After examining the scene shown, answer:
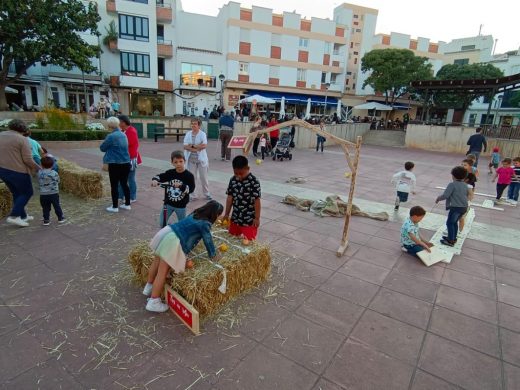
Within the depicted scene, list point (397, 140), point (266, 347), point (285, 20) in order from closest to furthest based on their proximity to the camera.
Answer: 1. point (266, 347)
2. point (397, 140)
3. point (285, 20)

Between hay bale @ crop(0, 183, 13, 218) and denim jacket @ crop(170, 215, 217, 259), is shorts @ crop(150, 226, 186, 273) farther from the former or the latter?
hay bale @ crop(0, 183, 13, 218)

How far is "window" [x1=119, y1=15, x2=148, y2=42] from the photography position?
95.7ft

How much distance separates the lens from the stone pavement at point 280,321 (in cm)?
259

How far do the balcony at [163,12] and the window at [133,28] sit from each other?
155cm

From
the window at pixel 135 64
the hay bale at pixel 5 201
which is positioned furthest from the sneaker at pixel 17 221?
the window at pixel 135 64

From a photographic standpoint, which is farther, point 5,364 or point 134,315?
point 134,315

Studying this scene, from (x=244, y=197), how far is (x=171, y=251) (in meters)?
1.34

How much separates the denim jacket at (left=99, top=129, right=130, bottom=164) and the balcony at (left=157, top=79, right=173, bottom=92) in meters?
28.4

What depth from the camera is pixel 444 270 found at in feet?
15.2

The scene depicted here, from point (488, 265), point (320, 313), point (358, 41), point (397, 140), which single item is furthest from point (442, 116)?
point (320, 313)

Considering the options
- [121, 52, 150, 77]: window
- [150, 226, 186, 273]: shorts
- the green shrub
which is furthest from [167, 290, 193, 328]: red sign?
[121, 52, 150, 77]: window

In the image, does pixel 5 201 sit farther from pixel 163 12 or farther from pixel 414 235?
pixel 163 12

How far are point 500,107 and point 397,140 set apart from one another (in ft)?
77.2

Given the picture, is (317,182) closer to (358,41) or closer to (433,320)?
(433,320)
